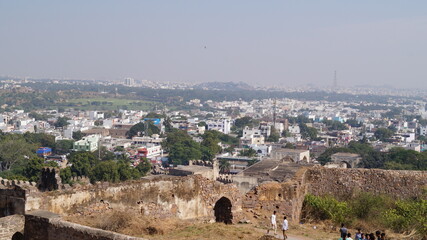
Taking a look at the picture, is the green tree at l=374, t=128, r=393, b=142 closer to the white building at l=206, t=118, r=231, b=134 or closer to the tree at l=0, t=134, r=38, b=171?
the white building at l=206, t=118, r=231, b=134

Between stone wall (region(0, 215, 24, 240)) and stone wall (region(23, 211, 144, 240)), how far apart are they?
0.17m

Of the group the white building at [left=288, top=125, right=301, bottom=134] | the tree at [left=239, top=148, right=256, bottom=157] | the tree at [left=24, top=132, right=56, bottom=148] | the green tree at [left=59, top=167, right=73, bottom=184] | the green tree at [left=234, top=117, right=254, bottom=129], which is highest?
the green tree at [left=59, top=167, right=73, bottom=184]

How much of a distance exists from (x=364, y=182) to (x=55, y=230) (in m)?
9.60

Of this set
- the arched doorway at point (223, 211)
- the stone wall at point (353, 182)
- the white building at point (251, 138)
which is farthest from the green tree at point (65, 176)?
the white building at point (251, 138)

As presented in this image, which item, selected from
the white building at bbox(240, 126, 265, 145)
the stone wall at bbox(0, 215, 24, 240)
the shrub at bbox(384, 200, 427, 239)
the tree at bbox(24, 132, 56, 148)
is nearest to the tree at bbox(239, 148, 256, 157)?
the white building at bbox(240, 126, 265, 145)

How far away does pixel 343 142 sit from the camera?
96250mm

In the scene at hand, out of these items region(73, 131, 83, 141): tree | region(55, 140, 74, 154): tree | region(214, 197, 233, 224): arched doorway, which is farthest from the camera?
region(73, 131, 83, 141): tree

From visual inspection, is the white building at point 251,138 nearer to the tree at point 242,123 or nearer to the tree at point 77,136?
the tree at point 242,123

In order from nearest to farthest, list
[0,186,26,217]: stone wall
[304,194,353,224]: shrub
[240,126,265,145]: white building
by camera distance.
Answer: [0,186,26,217]: stone wall < [304,194,353,224]: shrub < [240,126,265,145]: white building

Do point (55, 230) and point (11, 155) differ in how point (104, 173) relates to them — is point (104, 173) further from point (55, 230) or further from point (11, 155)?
point (55, 230)

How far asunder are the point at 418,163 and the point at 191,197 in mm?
39354

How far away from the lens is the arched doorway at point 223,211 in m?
13.6

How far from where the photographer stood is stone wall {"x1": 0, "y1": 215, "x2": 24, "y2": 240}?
9.86m

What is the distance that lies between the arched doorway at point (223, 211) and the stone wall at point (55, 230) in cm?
500
